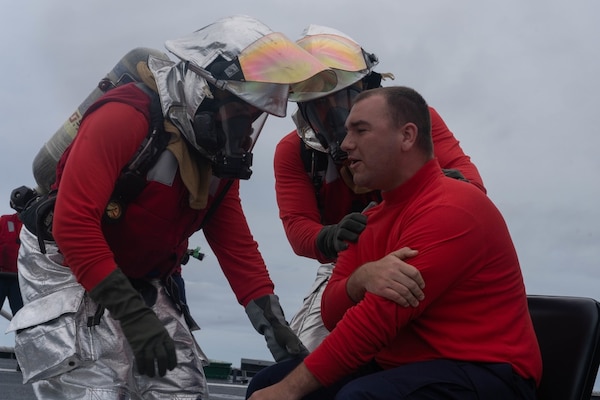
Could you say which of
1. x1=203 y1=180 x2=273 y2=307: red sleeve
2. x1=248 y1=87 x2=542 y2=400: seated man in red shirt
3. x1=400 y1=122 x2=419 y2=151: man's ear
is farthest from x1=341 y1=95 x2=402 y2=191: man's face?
x1=203 y1=180 x2=273 y2=307: red sleeve

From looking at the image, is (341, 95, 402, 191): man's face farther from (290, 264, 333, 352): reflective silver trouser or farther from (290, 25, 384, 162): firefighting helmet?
(290, 264, 333, 352): reflective silver trouser

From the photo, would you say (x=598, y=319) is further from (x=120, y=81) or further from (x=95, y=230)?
(x=120, y=81)

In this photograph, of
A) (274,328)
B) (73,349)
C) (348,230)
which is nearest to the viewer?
(348,230)

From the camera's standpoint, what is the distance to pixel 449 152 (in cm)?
339

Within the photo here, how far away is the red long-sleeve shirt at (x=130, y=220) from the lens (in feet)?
9.38

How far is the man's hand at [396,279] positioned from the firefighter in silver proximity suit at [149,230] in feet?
2.91

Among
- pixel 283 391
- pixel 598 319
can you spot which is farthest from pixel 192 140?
pixel 598 319

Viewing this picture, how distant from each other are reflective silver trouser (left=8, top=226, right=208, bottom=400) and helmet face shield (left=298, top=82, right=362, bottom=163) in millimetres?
892

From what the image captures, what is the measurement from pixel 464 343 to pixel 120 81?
181 centimetres

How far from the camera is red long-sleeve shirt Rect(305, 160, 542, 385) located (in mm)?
2258

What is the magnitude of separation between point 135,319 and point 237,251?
88 centimetres

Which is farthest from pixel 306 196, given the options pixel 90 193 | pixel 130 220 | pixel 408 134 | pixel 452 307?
pixel 452 307

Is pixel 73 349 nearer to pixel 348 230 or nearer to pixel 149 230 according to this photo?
pixel 149 230

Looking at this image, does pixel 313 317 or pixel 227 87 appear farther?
pixel 313 317
